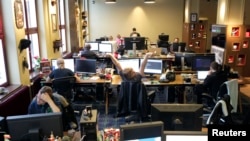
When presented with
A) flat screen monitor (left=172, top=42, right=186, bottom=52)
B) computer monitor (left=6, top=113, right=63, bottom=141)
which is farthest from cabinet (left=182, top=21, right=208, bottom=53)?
computer monitor (left=6, top=113, right=63, bottom=141)

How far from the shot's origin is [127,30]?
13336 mm

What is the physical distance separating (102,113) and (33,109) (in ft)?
7.89

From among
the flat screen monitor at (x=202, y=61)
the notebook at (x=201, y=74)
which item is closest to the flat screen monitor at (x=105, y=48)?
the flat screen monitor at (x=202, y=61)

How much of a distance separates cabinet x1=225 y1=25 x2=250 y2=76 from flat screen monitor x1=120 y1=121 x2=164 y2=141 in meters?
6.81

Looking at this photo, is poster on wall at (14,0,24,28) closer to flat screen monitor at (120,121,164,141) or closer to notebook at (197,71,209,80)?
flat screen monitor at (120,121,164,141)

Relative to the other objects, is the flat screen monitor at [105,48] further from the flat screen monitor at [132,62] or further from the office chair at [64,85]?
the office chair at [64,85]

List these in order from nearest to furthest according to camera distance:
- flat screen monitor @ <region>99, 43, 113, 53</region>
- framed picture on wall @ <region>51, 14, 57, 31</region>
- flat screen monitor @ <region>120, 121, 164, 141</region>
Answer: flat screen monitor @ <region>120, 121, 164, 141</region> → framed picture on wall @ <region>51, 14, 57, 31</region> → flat screen monitor @ <region>99, 43, 113, 53</region>

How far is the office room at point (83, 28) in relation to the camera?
472 cm

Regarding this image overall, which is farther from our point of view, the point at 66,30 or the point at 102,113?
the point at 66,30

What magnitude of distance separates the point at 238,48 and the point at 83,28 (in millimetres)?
6955

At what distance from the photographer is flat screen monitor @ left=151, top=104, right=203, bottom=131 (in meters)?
2.36

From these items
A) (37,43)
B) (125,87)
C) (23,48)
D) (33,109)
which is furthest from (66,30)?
(33,109)

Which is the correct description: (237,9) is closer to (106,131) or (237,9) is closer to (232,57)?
(232,57)

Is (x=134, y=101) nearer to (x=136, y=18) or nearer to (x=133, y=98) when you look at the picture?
(x=133, y=98)
